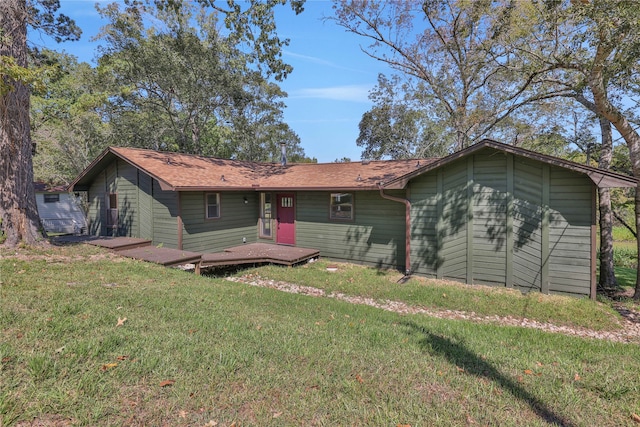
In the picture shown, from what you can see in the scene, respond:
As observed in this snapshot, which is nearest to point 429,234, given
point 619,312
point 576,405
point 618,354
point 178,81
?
point 619,312

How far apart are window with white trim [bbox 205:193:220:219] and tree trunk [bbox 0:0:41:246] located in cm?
488

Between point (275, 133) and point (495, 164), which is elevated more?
point (275, 133)

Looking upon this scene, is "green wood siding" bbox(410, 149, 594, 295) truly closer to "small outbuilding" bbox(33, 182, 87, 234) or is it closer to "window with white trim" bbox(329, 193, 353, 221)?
"window with white trim" bbox(329, 193, 353, 221)

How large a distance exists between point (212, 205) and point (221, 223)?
777 millimetres

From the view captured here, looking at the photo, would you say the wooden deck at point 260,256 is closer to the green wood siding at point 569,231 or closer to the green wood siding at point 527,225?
the green wood siding at point 527,225

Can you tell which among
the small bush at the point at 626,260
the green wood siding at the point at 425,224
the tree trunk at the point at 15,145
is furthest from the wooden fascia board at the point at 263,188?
the small bush at the point at 626,260

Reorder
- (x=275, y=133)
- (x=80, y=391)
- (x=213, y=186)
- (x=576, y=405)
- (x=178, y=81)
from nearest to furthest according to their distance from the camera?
(x=80, y=391) < (x=576, y=405) < (x=213, y=186) < (x=178, y=81) < (x=275, y=133)

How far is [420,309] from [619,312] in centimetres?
422

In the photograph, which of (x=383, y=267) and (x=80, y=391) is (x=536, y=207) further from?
(x=80, y=391)

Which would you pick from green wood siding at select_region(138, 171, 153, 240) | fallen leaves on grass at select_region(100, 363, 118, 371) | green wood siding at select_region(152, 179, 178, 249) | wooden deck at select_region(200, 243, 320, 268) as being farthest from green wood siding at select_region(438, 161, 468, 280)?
green wood siding at select_region(138, 171, 153, 240)

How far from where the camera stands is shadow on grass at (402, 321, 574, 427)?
2.69 m

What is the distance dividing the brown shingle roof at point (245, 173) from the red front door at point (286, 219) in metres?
0.68

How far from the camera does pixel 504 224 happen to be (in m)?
7.84

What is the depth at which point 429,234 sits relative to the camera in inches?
351
